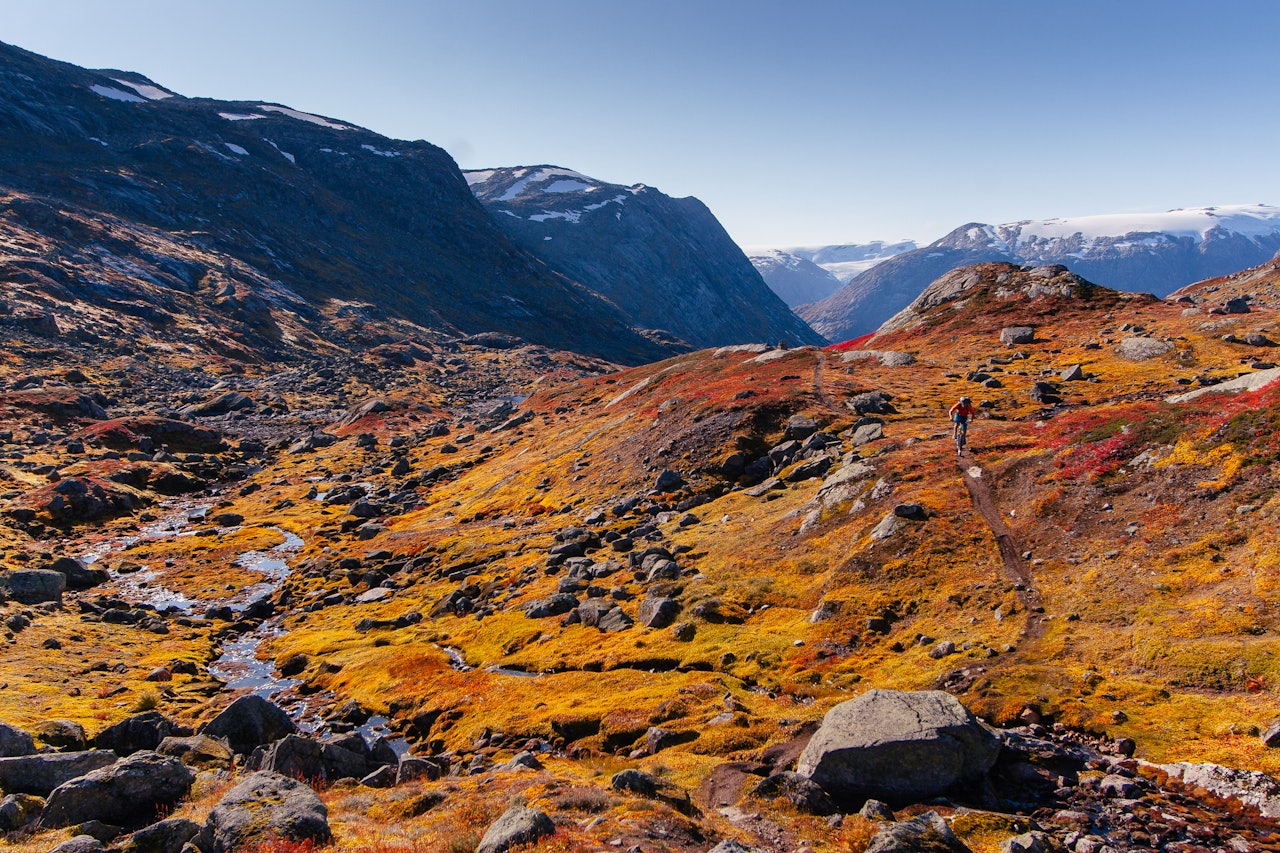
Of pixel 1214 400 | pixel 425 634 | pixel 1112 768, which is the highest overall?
pixel 1214 400

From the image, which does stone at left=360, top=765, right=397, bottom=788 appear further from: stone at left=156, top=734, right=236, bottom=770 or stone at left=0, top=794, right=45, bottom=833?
stone at left=0, top=794, right=45, bottom=833

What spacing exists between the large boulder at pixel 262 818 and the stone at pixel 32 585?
47660 millimetres

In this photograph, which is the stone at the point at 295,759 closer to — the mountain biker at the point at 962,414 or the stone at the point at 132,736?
the stone at the point at 132,736

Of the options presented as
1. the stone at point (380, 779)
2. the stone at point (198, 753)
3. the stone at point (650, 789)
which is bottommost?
the stone at point (380, 779)

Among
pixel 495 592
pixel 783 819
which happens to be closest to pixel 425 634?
pixel 495 592

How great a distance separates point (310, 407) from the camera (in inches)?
6309

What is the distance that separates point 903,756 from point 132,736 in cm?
3237

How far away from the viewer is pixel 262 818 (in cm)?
1838

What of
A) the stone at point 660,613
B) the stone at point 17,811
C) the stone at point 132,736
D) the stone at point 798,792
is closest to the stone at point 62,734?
the stone at point 132,736

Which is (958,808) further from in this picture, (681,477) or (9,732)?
(681,477)

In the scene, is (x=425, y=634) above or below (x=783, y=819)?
below

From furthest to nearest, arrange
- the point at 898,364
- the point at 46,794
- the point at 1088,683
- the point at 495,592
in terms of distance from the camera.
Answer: the point at 898,364
the point at 495,592
the point at 1088,683
the point at 46,794

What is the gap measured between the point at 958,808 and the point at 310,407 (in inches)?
6557

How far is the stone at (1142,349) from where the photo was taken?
68.4m
